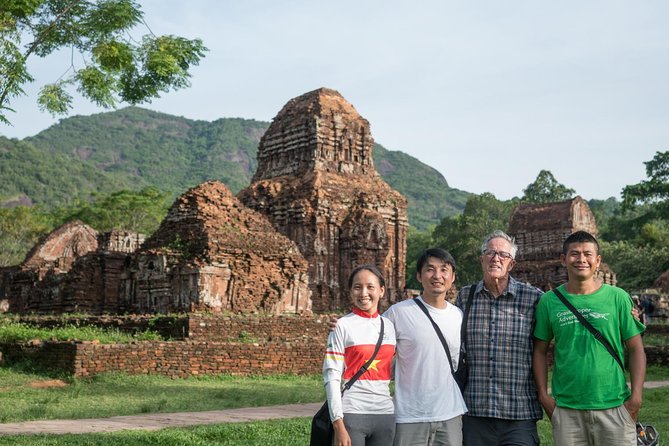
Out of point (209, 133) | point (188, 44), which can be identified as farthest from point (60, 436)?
point (209, 133)

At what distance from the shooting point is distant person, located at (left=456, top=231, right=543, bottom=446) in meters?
4.58

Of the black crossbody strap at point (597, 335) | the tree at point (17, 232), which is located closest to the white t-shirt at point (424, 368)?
the black crossbody strap at point (597, 335)

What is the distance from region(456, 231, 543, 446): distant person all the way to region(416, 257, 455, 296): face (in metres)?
0.23

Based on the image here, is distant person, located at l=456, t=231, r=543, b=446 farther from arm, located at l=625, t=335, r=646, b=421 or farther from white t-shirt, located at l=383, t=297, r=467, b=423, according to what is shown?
arm, located at l=625, t=335, r=646, b=421

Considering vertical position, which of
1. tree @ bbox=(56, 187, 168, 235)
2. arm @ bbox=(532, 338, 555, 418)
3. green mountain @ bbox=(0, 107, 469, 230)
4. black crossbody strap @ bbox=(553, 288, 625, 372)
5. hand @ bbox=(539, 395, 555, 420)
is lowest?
hand @ bbox=(539, 395, 555, 420)

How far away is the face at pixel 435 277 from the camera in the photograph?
4.71 metres

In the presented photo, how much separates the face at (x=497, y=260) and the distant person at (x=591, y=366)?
326mm

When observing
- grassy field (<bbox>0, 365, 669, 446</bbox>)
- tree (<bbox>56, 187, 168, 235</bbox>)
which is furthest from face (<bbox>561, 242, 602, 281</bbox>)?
tree (<bbox>56, 187, 168, 235</bbox>)

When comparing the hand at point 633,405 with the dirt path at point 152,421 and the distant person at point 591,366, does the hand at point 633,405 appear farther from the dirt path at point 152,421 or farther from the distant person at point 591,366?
the dirt path at point 152,421

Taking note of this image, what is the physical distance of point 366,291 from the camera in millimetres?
4688

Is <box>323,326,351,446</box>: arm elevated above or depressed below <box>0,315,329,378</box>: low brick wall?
above

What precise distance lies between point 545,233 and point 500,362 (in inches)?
1244

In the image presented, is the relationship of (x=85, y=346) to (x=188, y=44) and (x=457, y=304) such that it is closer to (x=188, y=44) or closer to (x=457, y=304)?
(x=188, y=44)

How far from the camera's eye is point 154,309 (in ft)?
68.0
